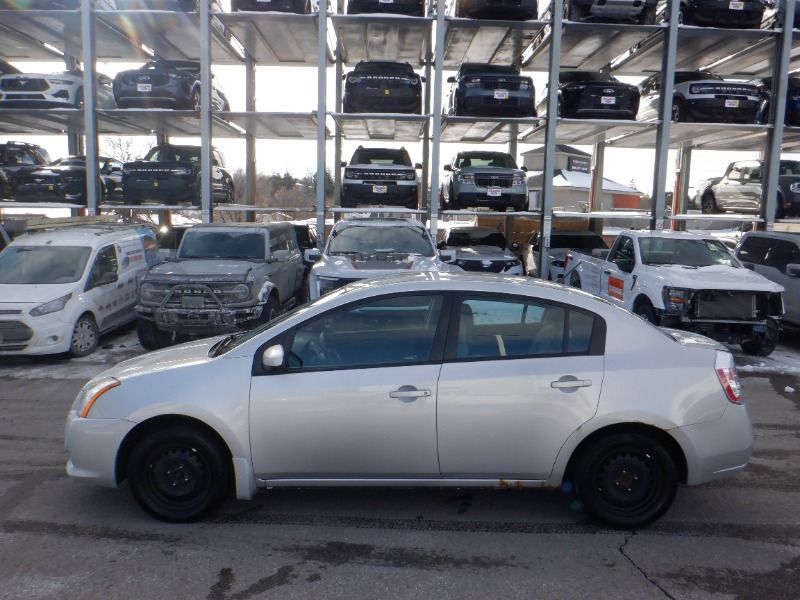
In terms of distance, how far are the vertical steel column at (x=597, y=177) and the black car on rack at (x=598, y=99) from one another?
542 cm

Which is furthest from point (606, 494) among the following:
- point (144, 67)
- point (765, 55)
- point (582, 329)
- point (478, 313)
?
point (765, 55)

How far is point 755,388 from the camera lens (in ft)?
27.2

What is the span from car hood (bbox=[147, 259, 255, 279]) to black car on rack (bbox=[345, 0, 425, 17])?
7.39m

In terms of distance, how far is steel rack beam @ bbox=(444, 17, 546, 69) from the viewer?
50.5ft

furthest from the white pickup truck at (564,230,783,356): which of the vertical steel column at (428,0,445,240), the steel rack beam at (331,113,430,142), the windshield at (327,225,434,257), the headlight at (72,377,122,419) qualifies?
the headlight at (72,377,122,419)

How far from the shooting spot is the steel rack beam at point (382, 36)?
Result: 15.1 meters

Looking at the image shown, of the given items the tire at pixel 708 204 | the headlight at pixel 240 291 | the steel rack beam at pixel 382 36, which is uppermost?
the steel rack beam at pixel 382 36

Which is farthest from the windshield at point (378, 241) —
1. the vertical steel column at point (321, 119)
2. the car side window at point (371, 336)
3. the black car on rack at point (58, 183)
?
the black car on rack at point (58, 183)

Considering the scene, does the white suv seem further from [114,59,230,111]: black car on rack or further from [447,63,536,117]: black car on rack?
[114,59,230,111]: black car on rack

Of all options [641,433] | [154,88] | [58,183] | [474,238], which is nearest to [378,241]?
[474,238]

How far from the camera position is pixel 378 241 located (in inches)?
454

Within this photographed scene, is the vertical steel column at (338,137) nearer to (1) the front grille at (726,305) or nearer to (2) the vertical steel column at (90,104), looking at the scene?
(2) the vertical steel column at (90,104)

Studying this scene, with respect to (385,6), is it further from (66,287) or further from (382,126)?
(66,287)

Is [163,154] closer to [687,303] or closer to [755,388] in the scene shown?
[687,303]
